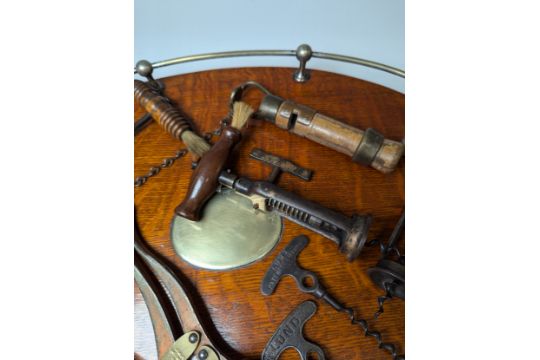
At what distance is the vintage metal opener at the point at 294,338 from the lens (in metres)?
0.78

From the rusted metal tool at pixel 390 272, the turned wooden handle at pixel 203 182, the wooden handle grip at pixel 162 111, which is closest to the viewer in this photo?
the rusted metal tool at pixel 390 272

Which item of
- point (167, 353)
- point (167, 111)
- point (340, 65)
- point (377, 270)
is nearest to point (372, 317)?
point (377, 270)

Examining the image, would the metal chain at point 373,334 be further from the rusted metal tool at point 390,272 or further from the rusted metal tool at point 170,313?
the rusted metal tool at point 170,313

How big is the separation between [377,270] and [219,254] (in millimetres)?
377

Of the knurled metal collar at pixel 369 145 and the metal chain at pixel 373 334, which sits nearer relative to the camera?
the metal chain at pixel 373 334

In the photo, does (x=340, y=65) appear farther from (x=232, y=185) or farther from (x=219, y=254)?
(x=219, y=254)

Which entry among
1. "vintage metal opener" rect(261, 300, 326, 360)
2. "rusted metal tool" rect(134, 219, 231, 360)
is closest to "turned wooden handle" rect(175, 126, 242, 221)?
"rusted metal tool" rect(134, 219, 231, 360)

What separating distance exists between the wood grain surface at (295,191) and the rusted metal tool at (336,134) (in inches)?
2.3

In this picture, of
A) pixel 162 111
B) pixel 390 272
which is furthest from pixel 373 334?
pixel 162 111

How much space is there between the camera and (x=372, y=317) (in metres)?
0.82

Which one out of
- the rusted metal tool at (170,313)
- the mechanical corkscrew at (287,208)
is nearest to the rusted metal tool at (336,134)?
the mechanical corkscrew at (287,208)

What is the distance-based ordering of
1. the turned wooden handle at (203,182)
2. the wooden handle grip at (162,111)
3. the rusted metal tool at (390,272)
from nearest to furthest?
1. the rusted metal tool at (390,272)
2. the turned wooden handle at (203,182)
3. the wooden handle grip at (162,111)

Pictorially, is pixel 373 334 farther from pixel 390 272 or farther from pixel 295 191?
pixel 295 191

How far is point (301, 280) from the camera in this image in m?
0.85
